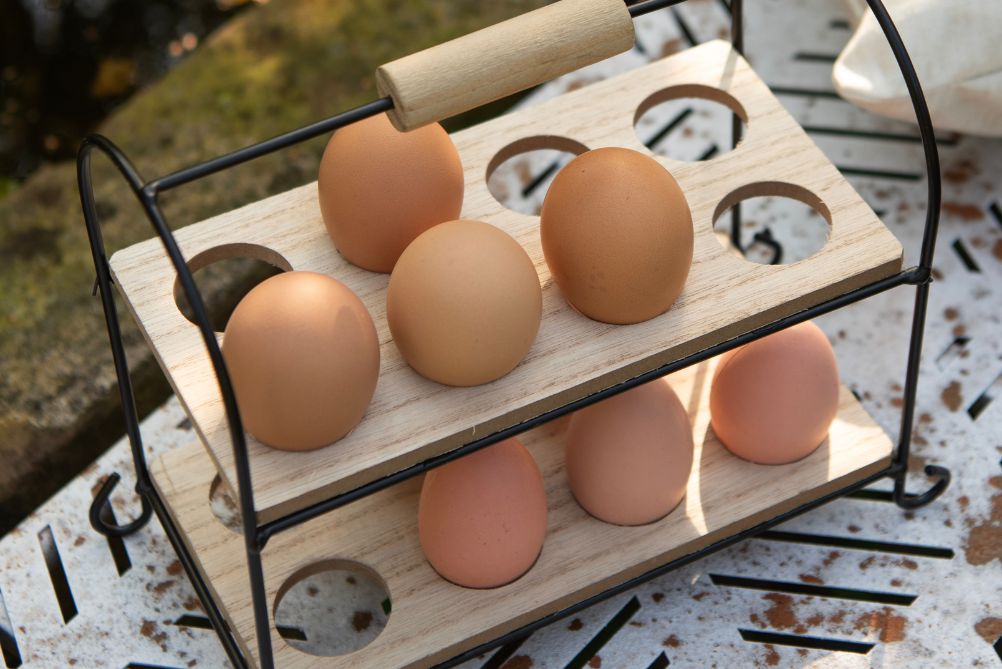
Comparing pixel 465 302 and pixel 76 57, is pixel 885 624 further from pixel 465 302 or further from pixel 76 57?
pixel 76 57

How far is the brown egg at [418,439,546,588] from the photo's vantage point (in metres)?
1.12

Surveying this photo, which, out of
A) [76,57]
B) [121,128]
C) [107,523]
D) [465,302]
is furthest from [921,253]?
[76,57]

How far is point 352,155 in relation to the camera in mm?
1044

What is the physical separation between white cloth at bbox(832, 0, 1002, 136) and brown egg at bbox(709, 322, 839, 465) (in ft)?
1.04

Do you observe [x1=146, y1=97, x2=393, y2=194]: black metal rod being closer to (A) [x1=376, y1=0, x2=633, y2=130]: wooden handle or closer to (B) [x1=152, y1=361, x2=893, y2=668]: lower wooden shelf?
(A) [x1=376, y1=0, x2=633, y2=130]: wooden handle

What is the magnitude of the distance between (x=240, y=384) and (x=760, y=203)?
0.86 metres

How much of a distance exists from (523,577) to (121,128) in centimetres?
98

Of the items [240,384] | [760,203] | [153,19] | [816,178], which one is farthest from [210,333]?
[153,19]

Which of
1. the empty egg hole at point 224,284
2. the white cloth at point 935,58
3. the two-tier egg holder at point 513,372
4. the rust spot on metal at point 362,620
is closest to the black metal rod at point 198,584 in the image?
the two-tier egg holder at point 513,372

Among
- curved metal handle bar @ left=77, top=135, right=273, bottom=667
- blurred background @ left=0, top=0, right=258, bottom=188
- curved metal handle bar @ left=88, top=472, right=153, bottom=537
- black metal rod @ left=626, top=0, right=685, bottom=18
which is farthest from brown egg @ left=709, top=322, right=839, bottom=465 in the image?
blurred background @ left=0, top=0, right=258, bottom=188

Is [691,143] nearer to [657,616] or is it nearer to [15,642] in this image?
[657,616]

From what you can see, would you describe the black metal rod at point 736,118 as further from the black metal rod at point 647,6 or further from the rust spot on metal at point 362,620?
the rust spot on metal at point 362,620

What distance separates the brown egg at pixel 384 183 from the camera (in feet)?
3.42

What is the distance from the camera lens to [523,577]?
3.89 ft
